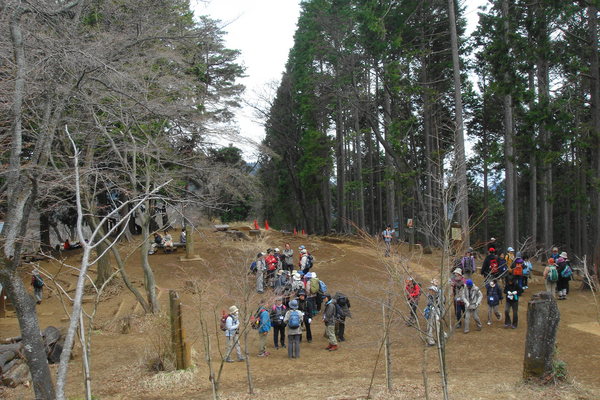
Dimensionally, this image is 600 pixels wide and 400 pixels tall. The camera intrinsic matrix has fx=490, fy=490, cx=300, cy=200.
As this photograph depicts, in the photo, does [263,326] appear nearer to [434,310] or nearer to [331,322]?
[331,322]

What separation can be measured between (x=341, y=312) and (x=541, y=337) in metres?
4.83

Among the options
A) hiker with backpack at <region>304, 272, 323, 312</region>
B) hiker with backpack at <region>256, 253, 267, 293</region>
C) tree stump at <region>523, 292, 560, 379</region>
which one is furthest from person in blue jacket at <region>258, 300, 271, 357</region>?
tree stump at <region>523, 292, 560, 379</region>

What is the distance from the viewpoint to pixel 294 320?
11055 mm

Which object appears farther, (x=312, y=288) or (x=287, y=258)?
(x=287, y=258)

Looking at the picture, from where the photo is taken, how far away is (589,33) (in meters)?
16.1

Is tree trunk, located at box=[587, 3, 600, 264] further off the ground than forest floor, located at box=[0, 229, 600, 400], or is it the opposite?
tree trunk, located at box=[587, 3, 600, 264]

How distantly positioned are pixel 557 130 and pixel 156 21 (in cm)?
1253

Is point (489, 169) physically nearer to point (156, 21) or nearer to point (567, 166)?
point (567, 166)

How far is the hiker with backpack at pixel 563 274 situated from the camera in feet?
45.5

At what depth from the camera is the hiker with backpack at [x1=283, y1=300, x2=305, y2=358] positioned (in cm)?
1108

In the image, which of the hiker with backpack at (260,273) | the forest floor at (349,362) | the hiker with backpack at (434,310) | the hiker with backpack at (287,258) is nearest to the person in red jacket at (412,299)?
the hiker with backpack at (434,310)

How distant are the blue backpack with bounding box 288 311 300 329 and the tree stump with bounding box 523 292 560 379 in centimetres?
480

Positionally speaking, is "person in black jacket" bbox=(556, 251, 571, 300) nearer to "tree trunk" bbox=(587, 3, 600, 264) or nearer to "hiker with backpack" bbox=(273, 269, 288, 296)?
"tree trunk" bbox=(587, 3, 600, 264)

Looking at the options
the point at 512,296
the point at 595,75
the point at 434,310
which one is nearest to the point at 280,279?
the point at 512,296
